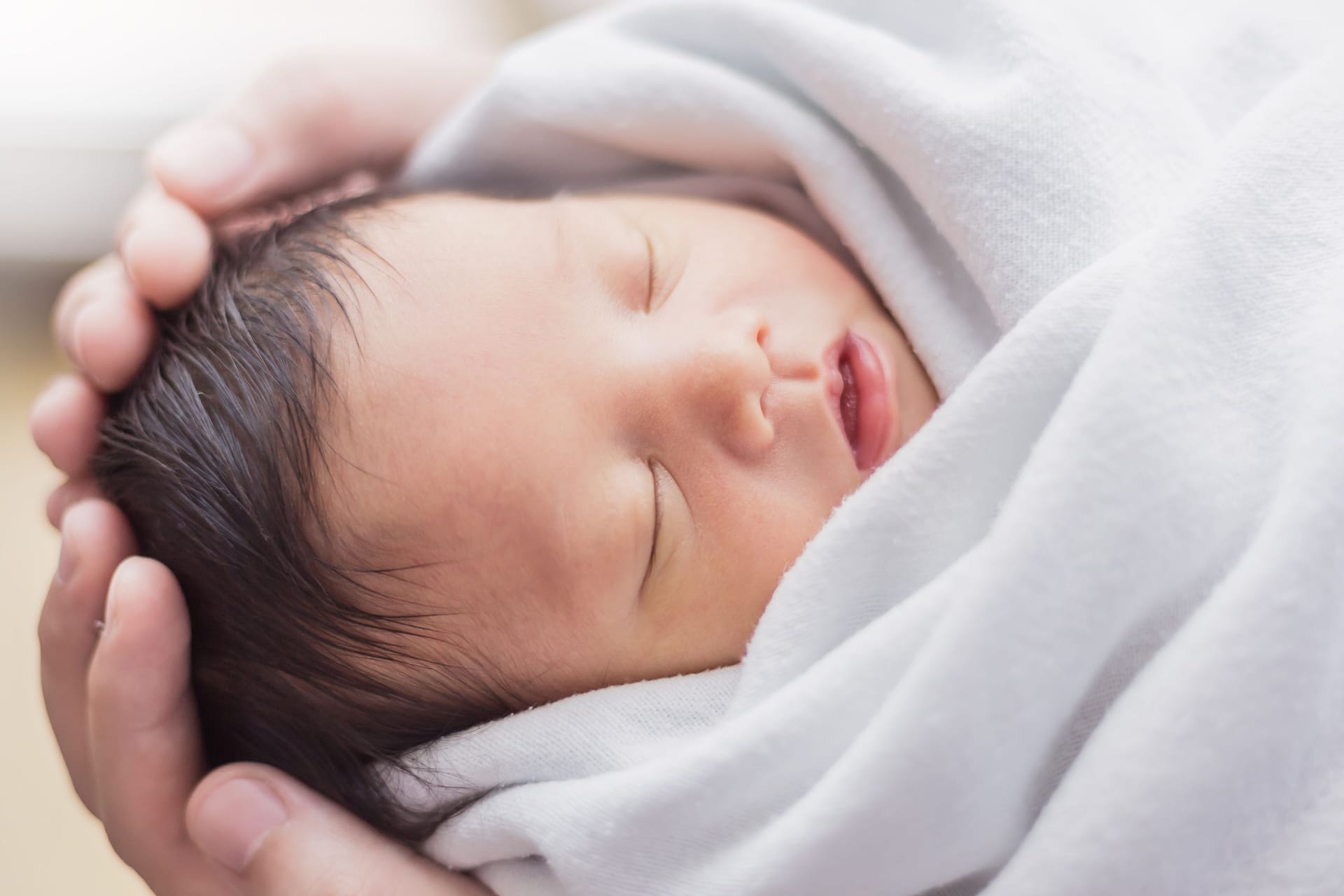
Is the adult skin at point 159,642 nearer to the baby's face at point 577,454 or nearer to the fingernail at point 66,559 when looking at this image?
the fingernail at point 66,559

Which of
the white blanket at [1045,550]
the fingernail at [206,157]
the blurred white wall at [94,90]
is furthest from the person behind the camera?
the blurred white wall at [94,90]

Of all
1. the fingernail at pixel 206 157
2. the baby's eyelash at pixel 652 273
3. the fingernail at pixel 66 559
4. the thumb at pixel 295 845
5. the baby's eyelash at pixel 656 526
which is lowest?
the thumb at pixel 295 845

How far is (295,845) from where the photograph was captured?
0.74 metres

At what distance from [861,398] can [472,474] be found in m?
0.31

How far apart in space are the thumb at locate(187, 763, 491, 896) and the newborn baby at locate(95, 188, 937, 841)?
3cm

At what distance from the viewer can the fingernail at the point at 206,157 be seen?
1.01 metres

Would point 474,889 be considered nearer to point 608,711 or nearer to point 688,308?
point 608,711

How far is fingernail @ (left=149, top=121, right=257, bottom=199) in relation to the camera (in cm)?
101

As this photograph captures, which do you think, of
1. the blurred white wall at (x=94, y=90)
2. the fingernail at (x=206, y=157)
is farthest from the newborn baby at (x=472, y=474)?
the blurred white wall at (x=94, y=90)

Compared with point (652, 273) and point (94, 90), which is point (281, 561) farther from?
point (94, 90)

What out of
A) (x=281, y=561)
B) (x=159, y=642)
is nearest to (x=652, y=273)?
(x=281, y=561)

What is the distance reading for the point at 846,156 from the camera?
0.91 metres

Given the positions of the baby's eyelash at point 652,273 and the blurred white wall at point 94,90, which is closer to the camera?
the baby's eyelash at point 652,273

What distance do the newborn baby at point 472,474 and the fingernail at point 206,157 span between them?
27 centimetres
